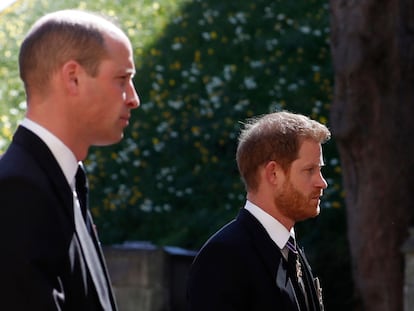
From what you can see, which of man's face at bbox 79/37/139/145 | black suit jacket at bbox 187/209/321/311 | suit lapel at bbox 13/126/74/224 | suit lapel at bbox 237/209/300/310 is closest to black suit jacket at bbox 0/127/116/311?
suit lapel at bbox 13/126/74/224

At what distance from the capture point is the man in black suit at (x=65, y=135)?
2703 mm

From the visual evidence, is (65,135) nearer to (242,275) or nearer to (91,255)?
(91,255)

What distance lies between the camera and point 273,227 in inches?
157

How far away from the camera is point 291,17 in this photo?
48.7ft

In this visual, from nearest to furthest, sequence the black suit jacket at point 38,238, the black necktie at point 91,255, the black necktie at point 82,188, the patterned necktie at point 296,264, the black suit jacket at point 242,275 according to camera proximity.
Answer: the black suit jacket at point 38,238 < the black necktie at point 91,255 < the black necktie at point 82,188 < the black suit jacket at point 242,275 < the patterned necktie at point 296,264

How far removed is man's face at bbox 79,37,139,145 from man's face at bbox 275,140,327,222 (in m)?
1.18

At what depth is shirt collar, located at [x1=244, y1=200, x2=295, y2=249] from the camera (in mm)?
3973

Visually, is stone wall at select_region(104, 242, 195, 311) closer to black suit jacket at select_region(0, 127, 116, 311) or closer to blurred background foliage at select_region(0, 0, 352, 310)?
blurred background foliage at select_region(0, 0, 352, 310)

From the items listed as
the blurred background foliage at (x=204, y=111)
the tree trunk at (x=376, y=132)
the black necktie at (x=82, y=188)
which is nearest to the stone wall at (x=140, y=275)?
the blurred background foliage at (x=204, y=111)

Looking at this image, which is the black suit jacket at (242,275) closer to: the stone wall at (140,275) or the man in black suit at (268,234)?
the man in black suit at (268,234)

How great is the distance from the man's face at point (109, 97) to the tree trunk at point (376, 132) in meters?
6.15

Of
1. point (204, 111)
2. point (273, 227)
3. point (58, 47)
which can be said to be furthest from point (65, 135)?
point (204, 111)

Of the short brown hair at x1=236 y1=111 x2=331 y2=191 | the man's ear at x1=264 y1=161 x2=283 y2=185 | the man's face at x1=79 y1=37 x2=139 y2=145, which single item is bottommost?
the man's ear at x1=264 y1=161 x2=283 y2=185

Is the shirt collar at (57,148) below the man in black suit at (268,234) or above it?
above
